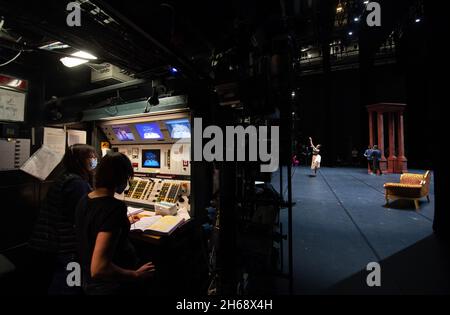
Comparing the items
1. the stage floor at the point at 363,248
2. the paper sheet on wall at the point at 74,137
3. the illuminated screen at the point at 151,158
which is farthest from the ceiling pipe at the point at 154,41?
the stage floor at the point at 363,248

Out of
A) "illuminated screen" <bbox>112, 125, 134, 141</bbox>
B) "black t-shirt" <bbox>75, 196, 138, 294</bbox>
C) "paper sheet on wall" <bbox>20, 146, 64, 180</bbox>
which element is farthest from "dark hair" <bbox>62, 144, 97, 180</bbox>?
"paper sheet on wall" <bbox>20, 146, 64, 180</bbox>

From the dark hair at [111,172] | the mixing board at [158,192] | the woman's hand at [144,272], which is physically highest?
the dark hair at [111,172]

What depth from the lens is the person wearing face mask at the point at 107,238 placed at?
1.13 meters

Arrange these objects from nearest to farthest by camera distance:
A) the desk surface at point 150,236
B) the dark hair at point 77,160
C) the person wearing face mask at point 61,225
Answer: the person wearing face mask at point 61,225
the dark hair at point 77,160
the desk surface at point 150,236

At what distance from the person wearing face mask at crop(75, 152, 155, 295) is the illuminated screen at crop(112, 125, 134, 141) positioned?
168 cm

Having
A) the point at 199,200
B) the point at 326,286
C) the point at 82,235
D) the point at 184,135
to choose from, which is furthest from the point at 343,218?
the point at 82,235

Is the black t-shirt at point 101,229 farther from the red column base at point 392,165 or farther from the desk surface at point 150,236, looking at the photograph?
the red column base at point 392,165

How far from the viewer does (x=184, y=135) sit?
2.47m

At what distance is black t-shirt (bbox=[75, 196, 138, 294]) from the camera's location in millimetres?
1163

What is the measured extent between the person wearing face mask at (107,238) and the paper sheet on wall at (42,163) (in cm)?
213

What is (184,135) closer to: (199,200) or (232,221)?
(199,200)

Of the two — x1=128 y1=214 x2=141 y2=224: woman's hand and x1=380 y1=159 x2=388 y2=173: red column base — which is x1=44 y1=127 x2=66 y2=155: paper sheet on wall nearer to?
x1=128 y1=214 x2=141 y2=224: woman's hand

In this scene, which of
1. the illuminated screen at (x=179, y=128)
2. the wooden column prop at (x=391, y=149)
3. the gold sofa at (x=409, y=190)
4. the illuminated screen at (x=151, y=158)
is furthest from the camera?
the wooden column prop at (x=391, y=149)

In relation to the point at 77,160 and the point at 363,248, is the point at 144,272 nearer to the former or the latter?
the point at 77,160
